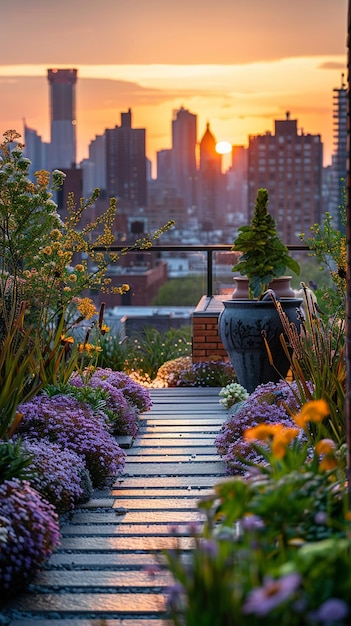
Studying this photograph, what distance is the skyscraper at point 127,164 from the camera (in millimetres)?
93125

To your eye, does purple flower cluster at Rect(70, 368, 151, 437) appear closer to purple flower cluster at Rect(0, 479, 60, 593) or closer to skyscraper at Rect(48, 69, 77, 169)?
purple flower cluster at Rect(0, 479, 60, 593)

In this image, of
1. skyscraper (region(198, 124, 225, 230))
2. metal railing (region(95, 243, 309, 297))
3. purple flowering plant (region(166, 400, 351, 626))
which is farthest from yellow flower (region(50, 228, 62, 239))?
skyscraper (region(198, 124, 225, 230))

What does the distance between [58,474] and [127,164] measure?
92474 millimetres

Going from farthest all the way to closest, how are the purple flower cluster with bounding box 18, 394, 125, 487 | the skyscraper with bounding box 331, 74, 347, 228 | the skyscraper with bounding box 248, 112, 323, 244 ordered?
the skyscraper with bounding box 248, 112, 323, 244 → the purple flower cluster with bounding box 18, 394, 125, 487 → the skyscraper with bounding box 331, 74, 347, 228

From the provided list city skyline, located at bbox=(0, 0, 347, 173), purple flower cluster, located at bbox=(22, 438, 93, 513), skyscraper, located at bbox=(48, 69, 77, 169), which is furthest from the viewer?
skyscraper, located at bbox=(48, 69, 77, 169)

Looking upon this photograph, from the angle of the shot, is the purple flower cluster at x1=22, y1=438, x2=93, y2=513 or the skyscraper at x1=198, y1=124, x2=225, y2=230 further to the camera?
the skyscraper at x1=198, y1=124, x2=225, y2=230

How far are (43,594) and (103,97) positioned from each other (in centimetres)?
7285

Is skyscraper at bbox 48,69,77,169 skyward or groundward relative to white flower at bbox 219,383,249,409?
skyward

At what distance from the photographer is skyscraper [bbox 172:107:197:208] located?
10875 cm

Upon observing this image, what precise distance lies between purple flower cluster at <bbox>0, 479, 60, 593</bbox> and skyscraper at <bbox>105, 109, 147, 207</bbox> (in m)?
83.4

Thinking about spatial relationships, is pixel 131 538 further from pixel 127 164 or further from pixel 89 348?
pixel 127 164

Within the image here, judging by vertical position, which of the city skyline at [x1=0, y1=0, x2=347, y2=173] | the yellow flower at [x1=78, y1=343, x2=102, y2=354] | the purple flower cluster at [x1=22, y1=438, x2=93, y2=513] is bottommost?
the purple flower cluster at [x1=22, y1=438, x2=93, y2=513]

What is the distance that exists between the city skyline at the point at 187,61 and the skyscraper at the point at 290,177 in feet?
46.6

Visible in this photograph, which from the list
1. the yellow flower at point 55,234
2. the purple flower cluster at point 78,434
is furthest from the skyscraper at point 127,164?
the purple flower cluster at point 78,434
